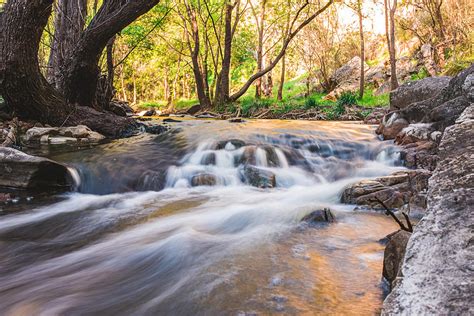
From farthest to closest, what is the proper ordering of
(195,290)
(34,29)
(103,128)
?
(103,128) < (34,29) < (195,290)

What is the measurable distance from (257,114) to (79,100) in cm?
835

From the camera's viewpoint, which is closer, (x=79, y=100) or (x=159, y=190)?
(x=159, y=190)

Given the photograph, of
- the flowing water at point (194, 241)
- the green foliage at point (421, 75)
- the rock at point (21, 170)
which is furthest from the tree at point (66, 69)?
the green foliage at point (421, 75)

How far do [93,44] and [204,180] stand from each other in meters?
5.32

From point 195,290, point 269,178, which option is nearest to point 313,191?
point 269,178

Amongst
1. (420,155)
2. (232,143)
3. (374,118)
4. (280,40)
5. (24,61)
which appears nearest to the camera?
(420,155)

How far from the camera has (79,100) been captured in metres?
10.1

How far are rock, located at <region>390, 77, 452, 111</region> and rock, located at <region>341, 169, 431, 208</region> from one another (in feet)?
16.8

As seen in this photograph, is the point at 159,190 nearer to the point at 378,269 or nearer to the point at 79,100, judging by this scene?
the point at 378,269

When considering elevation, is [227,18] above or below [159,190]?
above

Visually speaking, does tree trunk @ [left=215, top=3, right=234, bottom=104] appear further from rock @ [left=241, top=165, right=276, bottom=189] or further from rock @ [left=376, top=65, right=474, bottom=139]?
rock @ [left=241, top=165, right=276, bottom=189]

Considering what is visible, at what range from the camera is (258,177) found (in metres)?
5.99

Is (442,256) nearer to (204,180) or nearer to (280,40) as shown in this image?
(204,180)

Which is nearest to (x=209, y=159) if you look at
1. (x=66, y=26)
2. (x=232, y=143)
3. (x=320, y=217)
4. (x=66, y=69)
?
(x=232, y=143)
